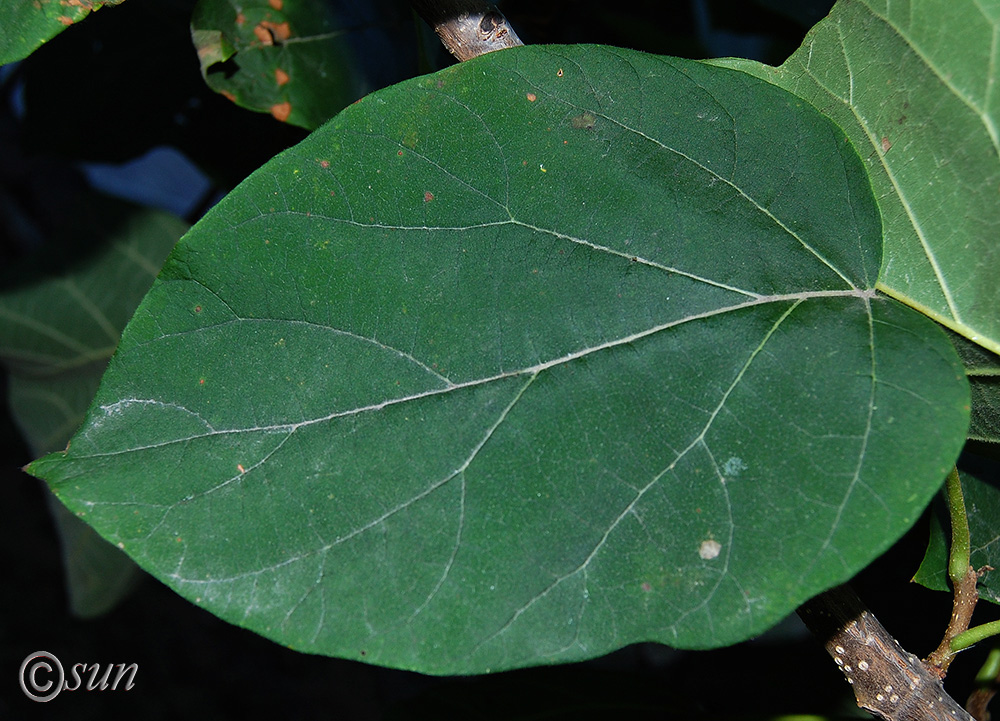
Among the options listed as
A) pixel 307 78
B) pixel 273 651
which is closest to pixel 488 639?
pixel 307 78

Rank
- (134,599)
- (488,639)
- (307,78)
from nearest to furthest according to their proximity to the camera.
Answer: (488,639) → (307,78) → (134,599)

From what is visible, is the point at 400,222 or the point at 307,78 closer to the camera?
the point at 400,222

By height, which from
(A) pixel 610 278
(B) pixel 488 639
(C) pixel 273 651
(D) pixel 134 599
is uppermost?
(A) pixel 610 278

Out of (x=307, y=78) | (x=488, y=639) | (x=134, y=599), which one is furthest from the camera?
(x=134, y=599)

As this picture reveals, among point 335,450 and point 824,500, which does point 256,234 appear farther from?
point 824,500

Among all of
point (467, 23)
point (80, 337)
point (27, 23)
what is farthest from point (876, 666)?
point (80, 337)

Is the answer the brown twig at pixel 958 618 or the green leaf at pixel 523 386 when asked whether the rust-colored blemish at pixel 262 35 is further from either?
the brown twig at pixel 958 618

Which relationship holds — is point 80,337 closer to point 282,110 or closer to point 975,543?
point 282,110
